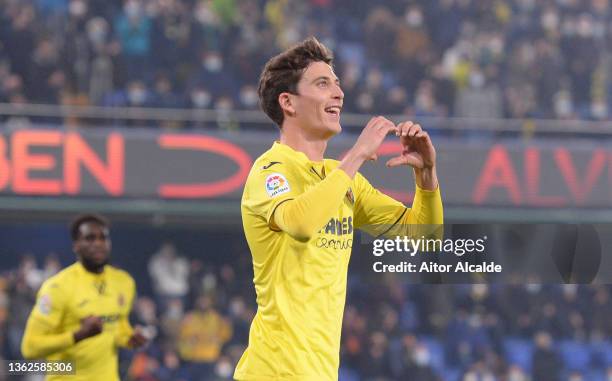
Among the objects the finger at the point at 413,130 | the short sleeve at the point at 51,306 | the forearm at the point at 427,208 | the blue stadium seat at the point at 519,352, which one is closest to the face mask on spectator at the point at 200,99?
the blue stadium seat at the point at 519,352

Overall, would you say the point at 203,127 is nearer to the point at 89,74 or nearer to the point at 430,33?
the point at 89,74

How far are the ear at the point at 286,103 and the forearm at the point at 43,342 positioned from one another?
3.29m

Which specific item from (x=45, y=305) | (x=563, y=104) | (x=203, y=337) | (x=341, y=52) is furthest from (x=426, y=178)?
(x=563, y=104)

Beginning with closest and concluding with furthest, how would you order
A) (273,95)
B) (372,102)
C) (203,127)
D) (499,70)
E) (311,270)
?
1. (311,270)
2. (273,95)
3. (203,127)
4. (372,102)
5. (499,70)

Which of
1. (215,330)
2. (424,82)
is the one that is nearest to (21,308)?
Answer: (215,330)

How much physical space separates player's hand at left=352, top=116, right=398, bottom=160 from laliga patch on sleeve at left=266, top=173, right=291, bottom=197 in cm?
29

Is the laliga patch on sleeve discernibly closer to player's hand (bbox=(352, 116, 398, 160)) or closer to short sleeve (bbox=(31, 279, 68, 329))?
player's hand (bbox=(352, 116, 398, 160))

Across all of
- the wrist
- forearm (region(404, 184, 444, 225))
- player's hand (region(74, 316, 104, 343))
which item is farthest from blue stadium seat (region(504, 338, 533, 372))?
the wrist

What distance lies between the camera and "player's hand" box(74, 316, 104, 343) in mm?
6949

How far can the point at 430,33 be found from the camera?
1552 cm

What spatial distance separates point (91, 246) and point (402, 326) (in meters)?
6.04

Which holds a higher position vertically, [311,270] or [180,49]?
[180,49]

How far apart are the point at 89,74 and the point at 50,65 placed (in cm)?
47

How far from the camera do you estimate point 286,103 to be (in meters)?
4.23
